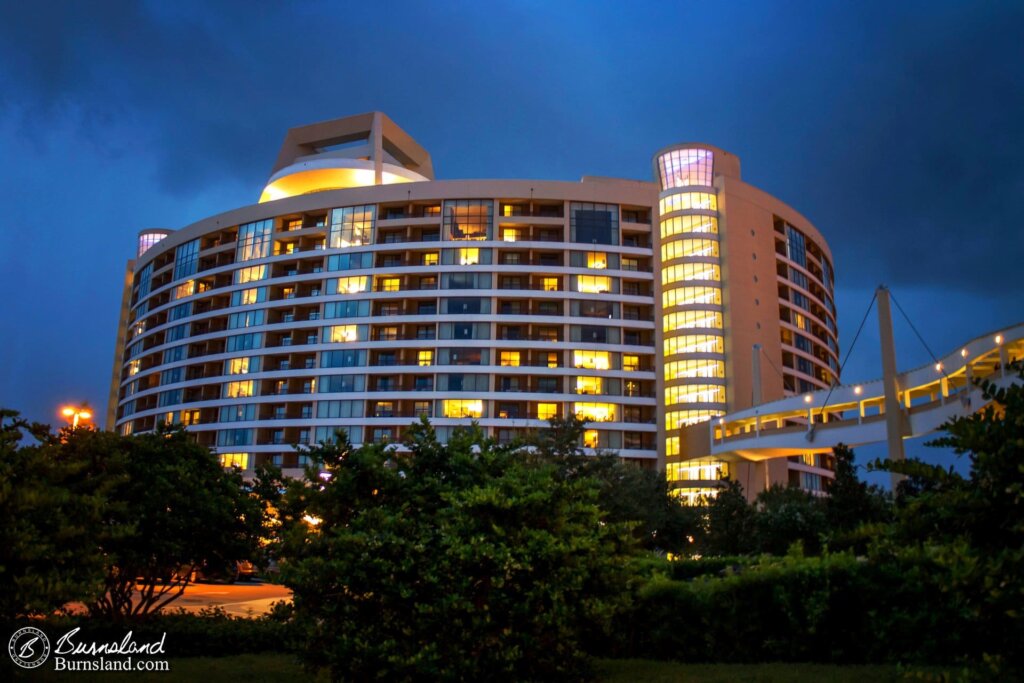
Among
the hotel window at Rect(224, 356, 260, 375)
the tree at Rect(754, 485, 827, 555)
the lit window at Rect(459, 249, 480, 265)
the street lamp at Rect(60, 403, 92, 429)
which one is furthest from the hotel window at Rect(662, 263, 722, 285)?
the street lamp at Rect(60, 403, 92, 429)

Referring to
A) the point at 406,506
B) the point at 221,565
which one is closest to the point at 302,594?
the point at 406,506

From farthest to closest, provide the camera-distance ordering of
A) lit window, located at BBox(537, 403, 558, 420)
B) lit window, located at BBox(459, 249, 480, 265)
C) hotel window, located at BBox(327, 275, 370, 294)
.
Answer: hotel window, located at BBox(327, 275, 370, 294) < lit window, located at BBox(459, 249, 480, 265) < lit window, located at BBox(537, 403, 558, 420)

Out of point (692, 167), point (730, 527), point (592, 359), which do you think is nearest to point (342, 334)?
point (592, 359)

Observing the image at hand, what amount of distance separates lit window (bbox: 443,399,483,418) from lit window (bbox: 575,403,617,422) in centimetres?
991

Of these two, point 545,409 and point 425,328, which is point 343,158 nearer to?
point 425,328

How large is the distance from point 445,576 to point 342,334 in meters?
73.2

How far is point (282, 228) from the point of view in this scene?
89.4 m

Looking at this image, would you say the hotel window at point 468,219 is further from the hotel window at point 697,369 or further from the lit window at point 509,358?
the hotel window at point 697,369

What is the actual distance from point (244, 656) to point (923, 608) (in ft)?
42.9

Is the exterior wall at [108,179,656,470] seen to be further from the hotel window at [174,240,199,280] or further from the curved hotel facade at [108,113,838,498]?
the hotel window at [174,240,199,280]

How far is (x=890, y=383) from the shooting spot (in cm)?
5316

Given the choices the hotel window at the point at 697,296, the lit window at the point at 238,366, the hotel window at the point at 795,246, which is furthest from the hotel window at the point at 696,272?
Result: the lit window at the point at 238,366

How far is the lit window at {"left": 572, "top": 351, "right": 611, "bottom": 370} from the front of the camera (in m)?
79.4

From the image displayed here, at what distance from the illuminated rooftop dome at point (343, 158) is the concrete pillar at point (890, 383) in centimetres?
5767
